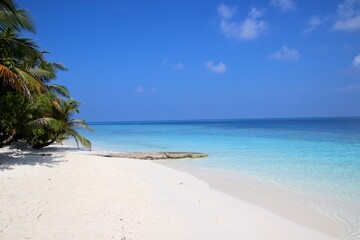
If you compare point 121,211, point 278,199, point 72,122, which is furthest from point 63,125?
point 278,199

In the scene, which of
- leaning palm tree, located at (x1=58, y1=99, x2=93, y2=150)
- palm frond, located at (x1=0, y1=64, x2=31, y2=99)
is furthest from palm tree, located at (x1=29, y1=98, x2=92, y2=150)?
palm frond, located at (x1=0, y1=64, x2=31, y2=99)

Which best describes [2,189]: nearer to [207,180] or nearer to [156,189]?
[156,189]

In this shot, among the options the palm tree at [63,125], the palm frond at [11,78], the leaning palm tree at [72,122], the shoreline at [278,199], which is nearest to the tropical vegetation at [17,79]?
the palm frond at [11,78]

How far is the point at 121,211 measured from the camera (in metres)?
4.65

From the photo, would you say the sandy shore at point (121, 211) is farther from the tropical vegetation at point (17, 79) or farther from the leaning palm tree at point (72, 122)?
the leaning palm tree at point (72, 122)

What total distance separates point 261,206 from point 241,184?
204 centimetres

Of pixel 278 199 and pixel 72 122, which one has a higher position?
pixel 72 122

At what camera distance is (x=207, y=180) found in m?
8.34

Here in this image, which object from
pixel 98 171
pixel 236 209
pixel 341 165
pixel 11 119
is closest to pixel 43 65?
pixel 11 119

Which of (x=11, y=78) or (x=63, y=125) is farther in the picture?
(x=63, y=125)

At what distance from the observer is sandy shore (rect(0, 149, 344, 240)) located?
390 cm

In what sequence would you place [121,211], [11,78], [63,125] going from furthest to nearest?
[63,125]
[11,78]
[121,211]

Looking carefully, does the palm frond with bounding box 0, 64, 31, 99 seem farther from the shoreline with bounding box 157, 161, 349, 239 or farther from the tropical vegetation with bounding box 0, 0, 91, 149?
the shoreline with bounding box 157, 161, 349, 239

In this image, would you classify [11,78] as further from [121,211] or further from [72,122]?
[72,122]
